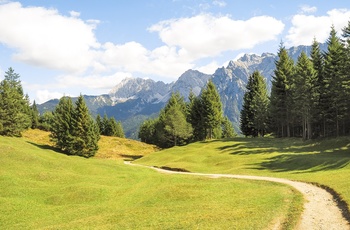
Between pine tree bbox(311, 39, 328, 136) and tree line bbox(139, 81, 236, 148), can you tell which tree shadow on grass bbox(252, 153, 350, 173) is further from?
tree line bbox(139, 81, 236, 148)

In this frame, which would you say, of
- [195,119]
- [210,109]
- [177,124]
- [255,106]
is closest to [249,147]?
[210,109]

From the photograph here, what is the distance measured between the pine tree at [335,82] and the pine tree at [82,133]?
178ft

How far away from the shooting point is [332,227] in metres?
18.0

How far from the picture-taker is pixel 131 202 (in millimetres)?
31672

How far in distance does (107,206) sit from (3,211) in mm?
9365

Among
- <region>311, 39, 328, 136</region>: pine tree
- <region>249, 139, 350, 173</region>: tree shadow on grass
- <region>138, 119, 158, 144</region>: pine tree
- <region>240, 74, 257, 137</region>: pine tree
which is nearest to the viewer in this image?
<region>249, 139, 350, 173</region>: tree shadow on grass

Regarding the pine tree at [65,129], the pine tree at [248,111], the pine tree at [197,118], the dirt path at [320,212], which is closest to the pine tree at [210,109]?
the pine tree at [197,118]

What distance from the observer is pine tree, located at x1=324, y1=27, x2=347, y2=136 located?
60.7m

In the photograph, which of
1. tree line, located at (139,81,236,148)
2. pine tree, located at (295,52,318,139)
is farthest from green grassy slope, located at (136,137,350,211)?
tree line, located at (139,81,236,148)

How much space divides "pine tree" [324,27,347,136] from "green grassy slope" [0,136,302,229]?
115ft

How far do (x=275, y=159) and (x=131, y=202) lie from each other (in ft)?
102

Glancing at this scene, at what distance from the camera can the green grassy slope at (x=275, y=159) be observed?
124 ft

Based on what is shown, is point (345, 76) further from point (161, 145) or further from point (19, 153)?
point (161, 145)

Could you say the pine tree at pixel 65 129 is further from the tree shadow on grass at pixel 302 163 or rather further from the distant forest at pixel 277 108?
the tree shadow on grass at pixel 302 163
